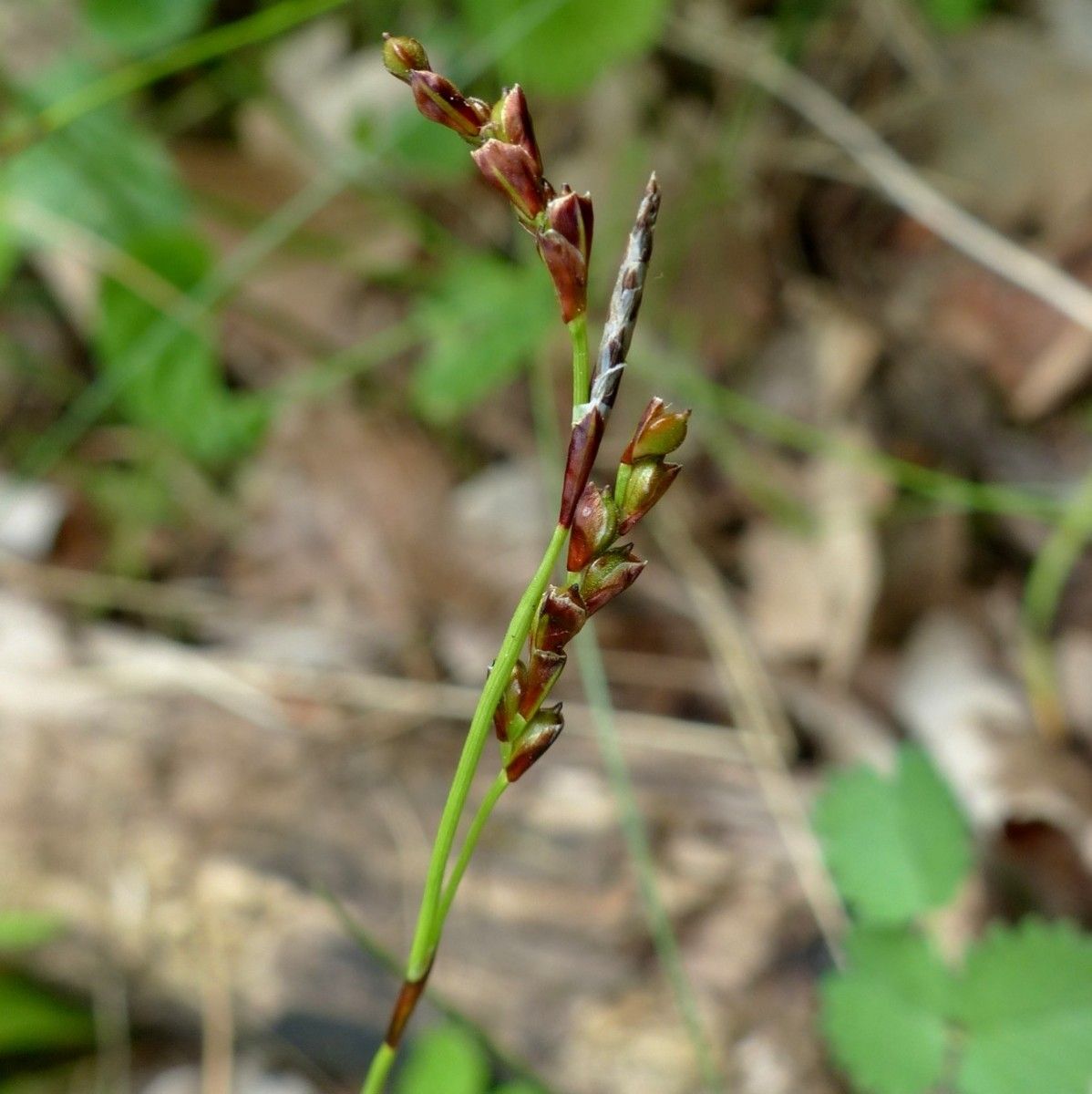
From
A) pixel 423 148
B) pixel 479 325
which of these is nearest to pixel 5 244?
pixel 423 148

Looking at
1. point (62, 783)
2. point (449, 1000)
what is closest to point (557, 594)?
point (449, 1000)

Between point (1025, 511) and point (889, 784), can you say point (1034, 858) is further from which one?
point (1025, 511)

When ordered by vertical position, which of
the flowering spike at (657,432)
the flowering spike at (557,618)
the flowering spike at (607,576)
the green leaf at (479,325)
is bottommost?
the flowering spike at (557,618)

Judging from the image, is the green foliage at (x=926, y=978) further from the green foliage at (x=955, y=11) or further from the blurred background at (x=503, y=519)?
the green foliage at (x=955, y=11)

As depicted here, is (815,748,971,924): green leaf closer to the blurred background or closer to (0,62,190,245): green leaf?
the blurred background

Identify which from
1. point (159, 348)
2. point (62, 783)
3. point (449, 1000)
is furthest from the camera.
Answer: point (159, 348)

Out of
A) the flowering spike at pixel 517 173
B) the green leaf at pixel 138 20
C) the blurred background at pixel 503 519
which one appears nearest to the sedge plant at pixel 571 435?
the flowering spike at pixel 517 173

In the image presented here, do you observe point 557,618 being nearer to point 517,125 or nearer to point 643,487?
point 643,487

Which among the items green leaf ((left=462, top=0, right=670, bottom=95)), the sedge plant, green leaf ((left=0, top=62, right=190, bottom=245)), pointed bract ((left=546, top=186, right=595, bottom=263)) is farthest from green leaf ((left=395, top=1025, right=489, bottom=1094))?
green leaf ((left=0, top=62, right=190, bottom=245))
